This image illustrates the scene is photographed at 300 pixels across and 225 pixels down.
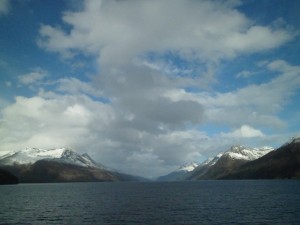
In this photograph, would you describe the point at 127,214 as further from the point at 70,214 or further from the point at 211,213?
the point at 211,213

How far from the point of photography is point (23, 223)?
89.8m

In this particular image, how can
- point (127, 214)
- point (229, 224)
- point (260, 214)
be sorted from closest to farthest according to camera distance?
point (229, 224) → point (260, 214) → point (127, 214)

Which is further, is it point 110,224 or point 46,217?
point 46,217

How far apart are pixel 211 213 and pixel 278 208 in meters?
25.2

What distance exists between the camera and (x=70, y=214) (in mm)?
106812

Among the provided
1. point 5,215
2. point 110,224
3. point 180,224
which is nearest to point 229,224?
point 180,224

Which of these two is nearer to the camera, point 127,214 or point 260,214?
point 260,214

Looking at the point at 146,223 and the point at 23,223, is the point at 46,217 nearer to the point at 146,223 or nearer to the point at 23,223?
the point at 23,223

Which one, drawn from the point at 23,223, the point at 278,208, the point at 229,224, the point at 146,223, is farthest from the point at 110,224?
the point at 278,208

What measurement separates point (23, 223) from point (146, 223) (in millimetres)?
34639

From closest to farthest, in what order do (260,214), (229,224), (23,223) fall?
(229,224)
(23,223)
(260,214)

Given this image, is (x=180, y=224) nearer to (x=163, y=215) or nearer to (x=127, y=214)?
(x=163, y=215)

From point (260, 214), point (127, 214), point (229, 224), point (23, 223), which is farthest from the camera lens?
point (127, 214)

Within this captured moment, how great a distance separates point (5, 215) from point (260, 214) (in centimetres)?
8131
